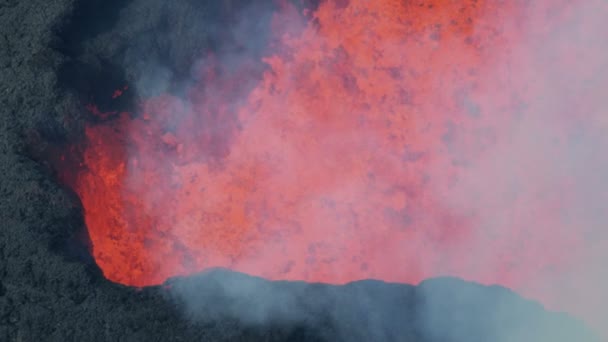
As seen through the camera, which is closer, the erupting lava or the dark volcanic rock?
the dark volcanic rock

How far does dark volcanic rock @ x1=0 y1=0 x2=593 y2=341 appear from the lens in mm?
5523

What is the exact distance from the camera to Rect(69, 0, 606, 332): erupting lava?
23.6ft

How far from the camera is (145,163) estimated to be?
7297 millimetres

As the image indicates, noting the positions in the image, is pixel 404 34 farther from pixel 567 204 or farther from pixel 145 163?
pixel 145 163

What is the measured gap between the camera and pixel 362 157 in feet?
25.2

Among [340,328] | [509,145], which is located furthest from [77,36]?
[509,145]

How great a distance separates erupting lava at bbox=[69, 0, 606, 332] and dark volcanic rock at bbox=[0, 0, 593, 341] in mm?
516

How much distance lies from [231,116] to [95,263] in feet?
9.22

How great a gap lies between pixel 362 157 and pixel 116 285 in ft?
12.4

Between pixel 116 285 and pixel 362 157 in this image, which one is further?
pixel 362 157

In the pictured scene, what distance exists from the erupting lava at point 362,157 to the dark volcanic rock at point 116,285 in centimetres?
52

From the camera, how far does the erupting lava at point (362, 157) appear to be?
718 cm

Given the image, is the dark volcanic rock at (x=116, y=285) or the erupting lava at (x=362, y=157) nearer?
the dark volcanic rock at (x=116, y=285)

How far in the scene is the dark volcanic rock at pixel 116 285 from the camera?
18.1ft
